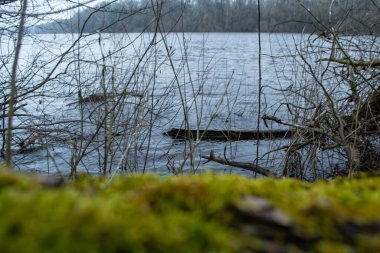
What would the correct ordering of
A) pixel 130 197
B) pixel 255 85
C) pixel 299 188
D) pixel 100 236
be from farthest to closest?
pixel 255 85 → pixel 299 188 → pixel 130 197 → pixel 100 236

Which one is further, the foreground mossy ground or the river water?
the river water

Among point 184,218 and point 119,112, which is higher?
point 184,218

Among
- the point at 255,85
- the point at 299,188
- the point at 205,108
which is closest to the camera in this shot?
the point at 299,188

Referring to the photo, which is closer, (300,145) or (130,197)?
(130,197)

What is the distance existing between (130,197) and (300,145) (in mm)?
5179

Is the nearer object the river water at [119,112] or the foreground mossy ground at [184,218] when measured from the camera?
the foreground mossy ground at [184,218]

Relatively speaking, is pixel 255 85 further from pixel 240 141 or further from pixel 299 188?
pixel 299 188

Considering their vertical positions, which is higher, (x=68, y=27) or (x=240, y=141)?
(x=68, y=27)

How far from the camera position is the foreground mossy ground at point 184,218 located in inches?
33.7

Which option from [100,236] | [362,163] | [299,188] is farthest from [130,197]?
[362,163]

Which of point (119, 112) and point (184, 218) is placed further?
point (119, 112)

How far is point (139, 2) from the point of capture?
588 cm

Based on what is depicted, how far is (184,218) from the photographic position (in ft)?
3.37

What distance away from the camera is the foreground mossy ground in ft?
2.81
